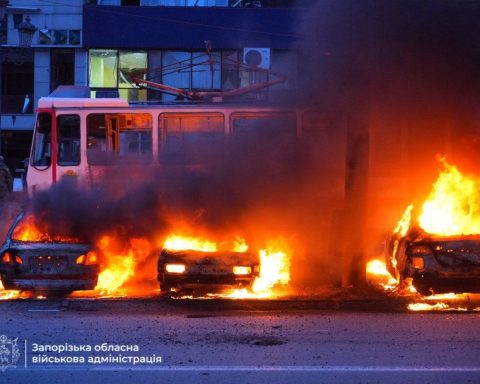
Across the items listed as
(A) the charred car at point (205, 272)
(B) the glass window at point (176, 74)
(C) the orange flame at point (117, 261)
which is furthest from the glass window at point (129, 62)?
(A) the charred car at point (205, 272)

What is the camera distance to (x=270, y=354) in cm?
578

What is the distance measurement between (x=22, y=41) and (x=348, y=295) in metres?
8.92

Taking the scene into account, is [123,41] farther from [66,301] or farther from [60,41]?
[66,301]

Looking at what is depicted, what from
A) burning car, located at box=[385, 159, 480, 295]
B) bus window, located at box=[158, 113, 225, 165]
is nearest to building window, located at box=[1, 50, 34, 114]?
bus window, located at box=[158, 113, 225, 165]

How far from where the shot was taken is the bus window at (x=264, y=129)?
36.8 ft

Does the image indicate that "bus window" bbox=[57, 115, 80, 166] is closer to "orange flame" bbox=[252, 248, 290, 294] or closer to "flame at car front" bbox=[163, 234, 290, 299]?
"flame at car front" bbox=[163, 234, 290, 299]

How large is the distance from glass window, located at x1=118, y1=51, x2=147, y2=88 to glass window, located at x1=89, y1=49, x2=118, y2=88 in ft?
0.82

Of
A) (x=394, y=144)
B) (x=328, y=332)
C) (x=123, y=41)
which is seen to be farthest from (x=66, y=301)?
(x=123, y=41)

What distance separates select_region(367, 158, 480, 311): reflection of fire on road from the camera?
8.80 m

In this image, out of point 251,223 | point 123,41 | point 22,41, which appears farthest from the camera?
point 123,41

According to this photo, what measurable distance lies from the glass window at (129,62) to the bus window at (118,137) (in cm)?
1034

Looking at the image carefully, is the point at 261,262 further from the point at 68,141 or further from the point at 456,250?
the point at 68,141

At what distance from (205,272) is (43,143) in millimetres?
5061

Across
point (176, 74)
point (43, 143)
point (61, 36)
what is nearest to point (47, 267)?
point (43, 143)
